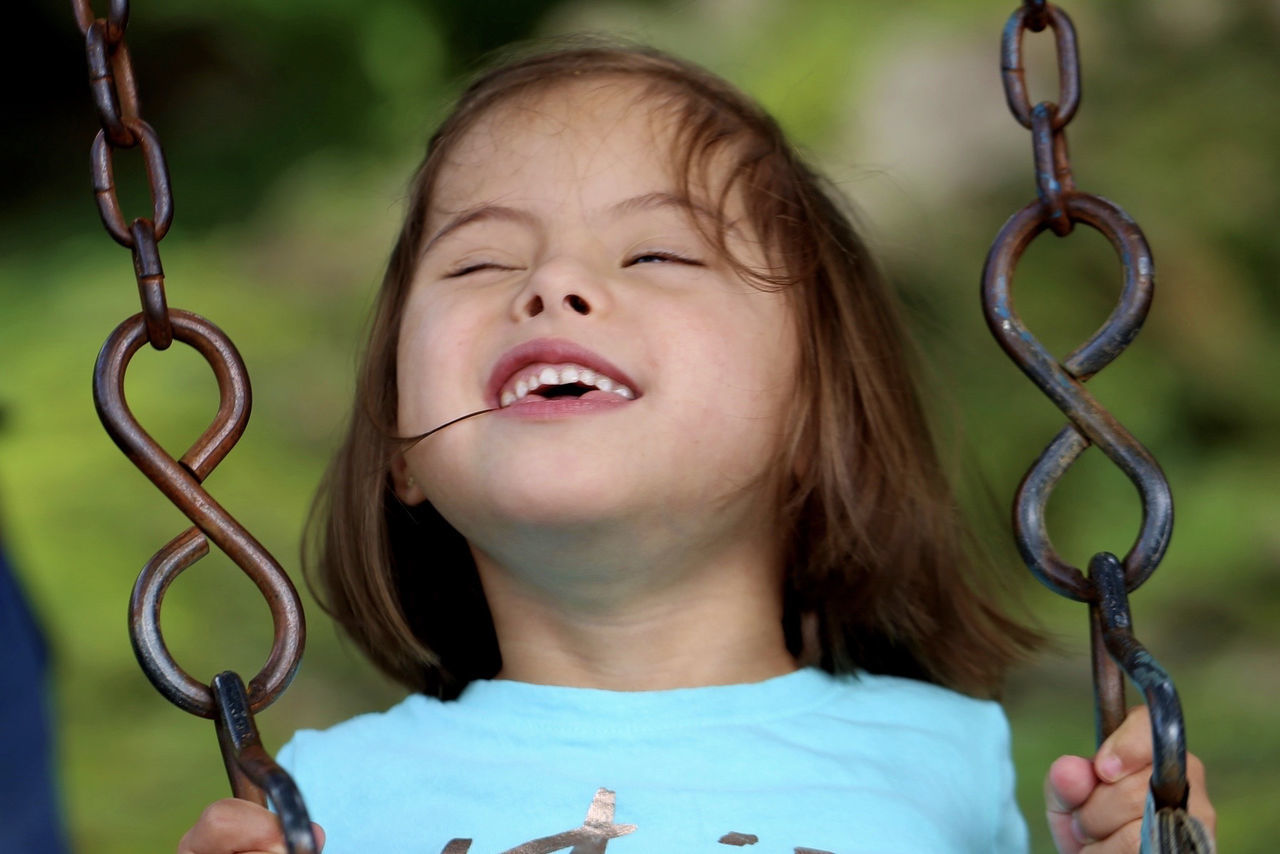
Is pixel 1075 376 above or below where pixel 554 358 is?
below

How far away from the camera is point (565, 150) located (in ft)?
3.38

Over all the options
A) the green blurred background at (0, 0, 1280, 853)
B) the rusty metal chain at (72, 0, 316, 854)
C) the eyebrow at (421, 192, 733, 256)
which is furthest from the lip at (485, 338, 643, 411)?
the green blurred background at (0, 0, 1280, 853)

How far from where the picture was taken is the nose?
94 centimetres

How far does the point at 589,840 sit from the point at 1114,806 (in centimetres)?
29

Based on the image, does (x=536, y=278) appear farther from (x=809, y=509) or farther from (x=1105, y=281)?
(x=1105, y=281)

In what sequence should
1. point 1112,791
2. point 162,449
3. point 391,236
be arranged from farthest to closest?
point 391,236, point 1112,791, point 162,449

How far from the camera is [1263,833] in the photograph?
5.00 ft

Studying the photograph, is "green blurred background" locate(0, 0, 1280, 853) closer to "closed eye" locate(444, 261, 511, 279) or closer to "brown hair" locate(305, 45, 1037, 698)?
"brown hair" locate(305, 45, 1037, 698)

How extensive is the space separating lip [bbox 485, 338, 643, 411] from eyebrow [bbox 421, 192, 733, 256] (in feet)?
0.35

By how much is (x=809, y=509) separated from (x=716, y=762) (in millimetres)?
246

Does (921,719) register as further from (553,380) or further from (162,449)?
(162,449)

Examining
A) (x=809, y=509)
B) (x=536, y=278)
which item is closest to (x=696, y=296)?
(x=536, y=278)

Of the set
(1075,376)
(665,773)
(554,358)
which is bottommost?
(665,773)

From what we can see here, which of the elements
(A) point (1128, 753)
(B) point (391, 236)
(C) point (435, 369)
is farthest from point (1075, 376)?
(B) point (391, 236)
